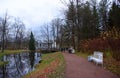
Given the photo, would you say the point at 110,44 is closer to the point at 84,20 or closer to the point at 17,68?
the point at 17,68

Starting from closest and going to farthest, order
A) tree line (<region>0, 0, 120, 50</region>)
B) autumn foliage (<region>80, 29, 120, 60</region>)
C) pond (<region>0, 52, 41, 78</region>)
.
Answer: autumn foliage (<region>80, 29, 120, 60</region>), pond (<region>0, 52, 41, 78</region>), tree line (<region>0, 0, 120, 50</region>)

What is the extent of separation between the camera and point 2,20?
51.4 metres

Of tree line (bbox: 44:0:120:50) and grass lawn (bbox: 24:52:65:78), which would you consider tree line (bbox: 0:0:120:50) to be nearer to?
tree line (bbox: 44:0:120:50)

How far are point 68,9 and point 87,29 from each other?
5.28 metres

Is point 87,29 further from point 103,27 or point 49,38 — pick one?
point 49,38

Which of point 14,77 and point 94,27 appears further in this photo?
point 94,27

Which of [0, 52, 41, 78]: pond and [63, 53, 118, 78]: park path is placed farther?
[0, 52, 41, 78]: pond

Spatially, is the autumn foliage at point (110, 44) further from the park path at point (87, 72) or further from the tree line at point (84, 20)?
the tree line at point (84, 20)

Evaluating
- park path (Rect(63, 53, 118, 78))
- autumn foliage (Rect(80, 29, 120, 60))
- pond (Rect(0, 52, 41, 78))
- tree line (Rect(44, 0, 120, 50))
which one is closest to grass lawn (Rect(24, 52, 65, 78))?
park path (Rect(63, 53, 118, 78))

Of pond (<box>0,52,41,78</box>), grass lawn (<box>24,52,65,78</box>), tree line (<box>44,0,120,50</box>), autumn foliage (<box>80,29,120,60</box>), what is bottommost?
pond (<box>0,52,41,78</box>)

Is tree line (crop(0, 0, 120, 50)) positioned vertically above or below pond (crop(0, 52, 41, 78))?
above

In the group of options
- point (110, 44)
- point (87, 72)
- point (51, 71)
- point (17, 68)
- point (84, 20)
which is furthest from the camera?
point (84, 20)

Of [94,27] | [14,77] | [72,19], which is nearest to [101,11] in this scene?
[94,27]

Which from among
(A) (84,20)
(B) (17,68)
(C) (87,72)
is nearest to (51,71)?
(C) (87,72)
